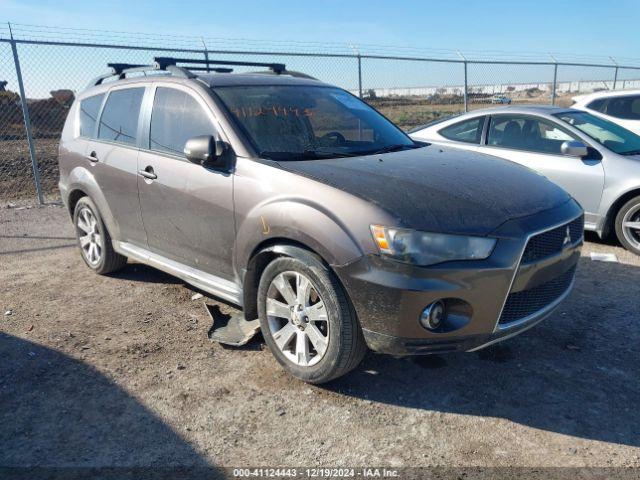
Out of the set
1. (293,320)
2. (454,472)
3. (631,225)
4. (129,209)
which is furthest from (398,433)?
(631,225)

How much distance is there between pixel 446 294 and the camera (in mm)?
2861

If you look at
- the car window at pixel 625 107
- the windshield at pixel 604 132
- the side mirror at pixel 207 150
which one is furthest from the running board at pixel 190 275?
the car window at pixel 625 107

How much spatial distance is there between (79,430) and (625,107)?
9.25 meters

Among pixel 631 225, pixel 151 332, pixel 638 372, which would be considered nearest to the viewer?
pixel 638 372

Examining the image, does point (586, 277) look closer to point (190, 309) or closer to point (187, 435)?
point (190, 309)

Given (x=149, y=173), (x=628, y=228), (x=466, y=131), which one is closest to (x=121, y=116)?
(x=149, y=173)

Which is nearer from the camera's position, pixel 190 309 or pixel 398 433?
pixel 398 433

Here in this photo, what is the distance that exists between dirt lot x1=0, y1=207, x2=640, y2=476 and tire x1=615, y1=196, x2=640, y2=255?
146cm

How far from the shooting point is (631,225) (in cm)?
588

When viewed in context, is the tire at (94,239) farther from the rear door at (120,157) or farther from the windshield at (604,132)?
the windshield at (604,132)

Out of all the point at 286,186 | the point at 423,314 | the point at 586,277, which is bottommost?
the point at 586,277

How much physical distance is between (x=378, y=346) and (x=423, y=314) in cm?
31

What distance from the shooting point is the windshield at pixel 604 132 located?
6206 mm

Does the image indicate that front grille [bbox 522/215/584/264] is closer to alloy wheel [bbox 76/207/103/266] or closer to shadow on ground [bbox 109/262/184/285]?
shadow on ground [bbox 109/262/184/285]
